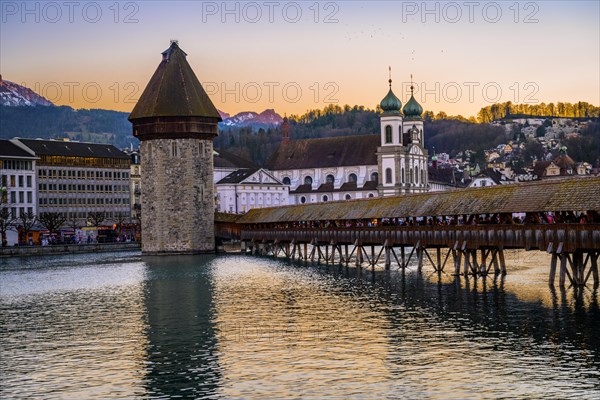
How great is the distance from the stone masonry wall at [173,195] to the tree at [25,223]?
24136mm

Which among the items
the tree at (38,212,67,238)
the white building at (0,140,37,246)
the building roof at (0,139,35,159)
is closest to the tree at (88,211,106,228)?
the white building at (0,140,37,246)

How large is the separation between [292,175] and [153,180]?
64.8 metres

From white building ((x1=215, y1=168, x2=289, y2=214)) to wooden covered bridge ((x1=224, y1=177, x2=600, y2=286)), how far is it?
196ft

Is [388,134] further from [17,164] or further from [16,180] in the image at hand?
[16,180]

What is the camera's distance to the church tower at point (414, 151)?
134m

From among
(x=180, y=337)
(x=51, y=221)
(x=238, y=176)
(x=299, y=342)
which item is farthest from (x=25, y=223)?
(x=299, y=342)

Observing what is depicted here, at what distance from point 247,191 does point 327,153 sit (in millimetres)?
17058

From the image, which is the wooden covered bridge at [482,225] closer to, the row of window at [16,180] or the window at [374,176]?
the row of window at [16,180]

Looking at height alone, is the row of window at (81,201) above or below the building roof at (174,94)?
below

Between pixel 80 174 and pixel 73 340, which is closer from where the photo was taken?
pixel 73 340

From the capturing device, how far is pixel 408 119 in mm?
141375

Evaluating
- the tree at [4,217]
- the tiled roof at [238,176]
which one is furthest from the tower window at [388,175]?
the tree at [4,217]

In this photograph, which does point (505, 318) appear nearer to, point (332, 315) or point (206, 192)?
point (332, 315)

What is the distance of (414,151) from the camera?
135250mm
